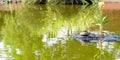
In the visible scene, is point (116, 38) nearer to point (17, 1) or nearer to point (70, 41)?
point (70, 41)

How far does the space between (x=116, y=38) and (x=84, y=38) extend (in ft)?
3.81

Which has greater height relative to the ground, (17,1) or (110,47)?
(17,1)

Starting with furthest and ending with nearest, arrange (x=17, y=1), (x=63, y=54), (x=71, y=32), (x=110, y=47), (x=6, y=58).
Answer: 1. (x=17, y=1)
2. (x=71, y=32)
3. (x=110, y=47)
4. (x=63, y=54)
5. (x=6, y=58)

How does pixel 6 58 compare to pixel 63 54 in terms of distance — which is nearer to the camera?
pixel 6 58

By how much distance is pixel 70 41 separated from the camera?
14.2 meters

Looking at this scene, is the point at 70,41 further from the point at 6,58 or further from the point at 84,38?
the point at 6,58

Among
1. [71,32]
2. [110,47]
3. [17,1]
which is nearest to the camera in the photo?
[110,47]

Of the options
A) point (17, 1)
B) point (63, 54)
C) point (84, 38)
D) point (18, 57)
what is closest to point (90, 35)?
point (84, 38)

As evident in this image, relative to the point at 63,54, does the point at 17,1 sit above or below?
above

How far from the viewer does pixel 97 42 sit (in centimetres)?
1390

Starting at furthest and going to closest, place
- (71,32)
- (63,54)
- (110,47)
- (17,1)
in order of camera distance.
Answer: (17,1), (71,32), (110,47), (63,54)

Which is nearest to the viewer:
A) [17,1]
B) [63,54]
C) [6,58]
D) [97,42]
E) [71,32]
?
[6,58]

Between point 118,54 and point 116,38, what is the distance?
2.79 m

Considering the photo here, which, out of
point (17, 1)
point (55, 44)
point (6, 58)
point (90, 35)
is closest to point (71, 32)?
point (90, 35)
